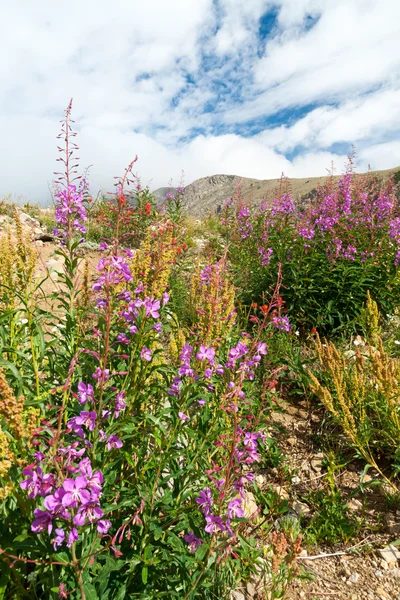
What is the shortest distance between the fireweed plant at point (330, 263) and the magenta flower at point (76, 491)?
3.82m

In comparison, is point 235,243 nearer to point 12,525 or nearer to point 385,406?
point 385,406

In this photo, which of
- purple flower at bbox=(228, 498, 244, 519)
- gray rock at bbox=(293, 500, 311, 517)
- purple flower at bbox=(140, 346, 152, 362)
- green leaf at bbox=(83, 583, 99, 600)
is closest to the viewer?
green leaf at bbox=(83, 583, 99, 600)

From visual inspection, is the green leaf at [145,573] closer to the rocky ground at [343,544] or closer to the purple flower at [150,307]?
the rocky ground at [343,544]

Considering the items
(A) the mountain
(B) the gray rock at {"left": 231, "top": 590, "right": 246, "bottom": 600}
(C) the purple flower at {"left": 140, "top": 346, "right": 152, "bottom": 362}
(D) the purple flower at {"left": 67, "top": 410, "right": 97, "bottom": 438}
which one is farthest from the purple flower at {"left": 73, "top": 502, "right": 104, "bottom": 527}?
(A) the mountain

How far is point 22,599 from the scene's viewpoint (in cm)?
172

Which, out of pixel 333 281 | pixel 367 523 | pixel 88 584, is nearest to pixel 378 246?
pixel 333 281

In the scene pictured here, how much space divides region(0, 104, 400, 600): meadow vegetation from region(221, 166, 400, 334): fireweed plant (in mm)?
33

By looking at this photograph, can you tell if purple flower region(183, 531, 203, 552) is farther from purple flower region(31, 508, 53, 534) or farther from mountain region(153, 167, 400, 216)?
mountain region(153, 167, 400, 216)

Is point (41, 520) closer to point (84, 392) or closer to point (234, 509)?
point (84, 392)

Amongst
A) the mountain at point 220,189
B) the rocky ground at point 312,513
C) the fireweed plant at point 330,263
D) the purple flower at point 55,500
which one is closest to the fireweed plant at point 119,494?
the purple flower at point 55,500

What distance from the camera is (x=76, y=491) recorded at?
3.62 feet

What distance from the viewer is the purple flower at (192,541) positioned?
1646 millimetres

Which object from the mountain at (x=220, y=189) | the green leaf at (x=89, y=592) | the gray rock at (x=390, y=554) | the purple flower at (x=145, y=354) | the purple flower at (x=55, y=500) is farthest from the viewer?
the mountain at (x=220, y=189)

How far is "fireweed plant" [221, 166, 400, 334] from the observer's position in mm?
4996
